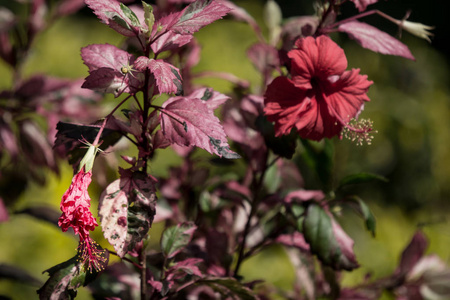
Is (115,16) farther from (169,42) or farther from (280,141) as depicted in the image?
(280,141)

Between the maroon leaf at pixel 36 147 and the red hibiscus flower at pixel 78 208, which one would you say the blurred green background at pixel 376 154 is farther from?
the red hibiscus flower at pixel 78 208

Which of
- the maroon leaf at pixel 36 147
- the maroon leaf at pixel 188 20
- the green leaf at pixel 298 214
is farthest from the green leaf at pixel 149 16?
the maroon leaf at pixel 36 147

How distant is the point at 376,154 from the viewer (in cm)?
219

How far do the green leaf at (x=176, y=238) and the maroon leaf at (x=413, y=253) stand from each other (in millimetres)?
468

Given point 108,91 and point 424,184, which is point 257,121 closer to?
point 108,91

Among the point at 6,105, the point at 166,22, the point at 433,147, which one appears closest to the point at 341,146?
the point at 433,147

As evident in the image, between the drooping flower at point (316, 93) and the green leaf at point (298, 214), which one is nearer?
the drooping flower at point (316, 93)

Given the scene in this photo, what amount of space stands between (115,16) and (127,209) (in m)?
0.20

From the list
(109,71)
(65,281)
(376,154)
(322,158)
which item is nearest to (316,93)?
(322,158)

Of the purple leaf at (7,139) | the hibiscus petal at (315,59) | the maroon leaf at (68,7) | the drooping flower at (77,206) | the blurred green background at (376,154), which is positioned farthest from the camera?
the blurred green background at (376,154)

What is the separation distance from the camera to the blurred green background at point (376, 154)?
1630 mm

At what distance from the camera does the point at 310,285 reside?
89cm

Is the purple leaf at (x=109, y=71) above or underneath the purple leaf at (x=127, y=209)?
above

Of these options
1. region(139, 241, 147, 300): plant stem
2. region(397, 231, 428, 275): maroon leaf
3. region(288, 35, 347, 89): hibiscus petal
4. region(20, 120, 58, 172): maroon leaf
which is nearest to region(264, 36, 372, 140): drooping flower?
region(288, 35, 347, 89): hibiscus petal
